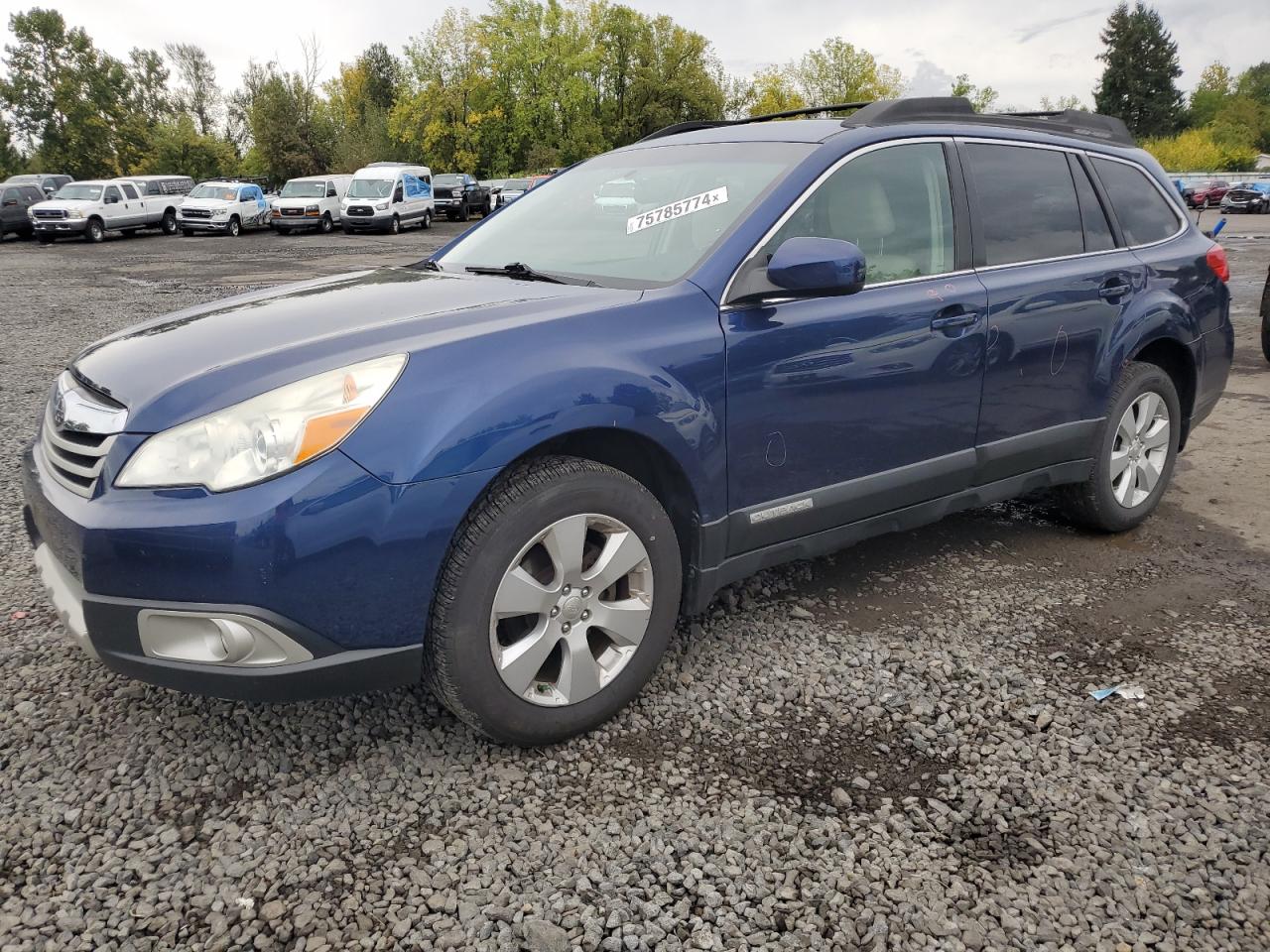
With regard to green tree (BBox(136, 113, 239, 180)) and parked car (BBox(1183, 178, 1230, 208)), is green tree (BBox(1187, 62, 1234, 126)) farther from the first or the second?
green tree (BBox(136, 113, 239, 180))

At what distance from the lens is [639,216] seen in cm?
346

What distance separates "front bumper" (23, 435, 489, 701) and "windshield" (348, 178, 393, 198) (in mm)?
30945

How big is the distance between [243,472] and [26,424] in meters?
5.39

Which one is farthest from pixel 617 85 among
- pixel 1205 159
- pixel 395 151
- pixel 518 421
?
pixel 518 421

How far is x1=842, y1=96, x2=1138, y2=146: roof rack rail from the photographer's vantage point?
11.8ft

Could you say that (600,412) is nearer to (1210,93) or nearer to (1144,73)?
(1144,73)

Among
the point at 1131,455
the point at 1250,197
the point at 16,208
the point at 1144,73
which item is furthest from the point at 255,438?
the point at 1144,73

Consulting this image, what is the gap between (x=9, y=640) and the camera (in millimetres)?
3404

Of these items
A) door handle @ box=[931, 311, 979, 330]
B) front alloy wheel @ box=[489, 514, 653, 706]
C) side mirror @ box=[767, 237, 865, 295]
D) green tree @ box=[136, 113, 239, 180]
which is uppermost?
green tree @ box=[136, 113, 239, 180]

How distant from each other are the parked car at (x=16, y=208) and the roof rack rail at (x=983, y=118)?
1222 inches

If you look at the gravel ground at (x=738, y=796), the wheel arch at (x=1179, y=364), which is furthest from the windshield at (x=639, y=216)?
the wheel arch at (x=1179, y=364)

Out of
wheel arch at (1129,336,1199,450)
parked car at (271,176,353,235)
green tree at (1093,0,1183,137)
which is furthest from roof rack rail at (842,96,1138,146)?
green tree at (1093,0,1183,137)

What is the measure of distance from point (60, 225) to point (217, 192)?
5.02 metres

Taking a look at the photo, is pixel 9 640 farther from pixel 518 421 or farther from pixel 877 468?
pixel 877 468
